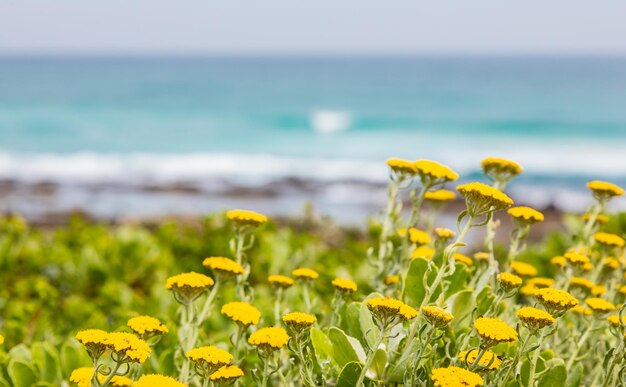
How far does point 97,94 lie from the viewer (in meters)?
60.1

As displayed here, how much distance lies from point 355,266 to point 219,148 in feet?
97.4

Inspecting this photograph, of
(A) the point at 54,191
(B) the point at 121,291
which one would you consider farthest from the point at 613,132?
(B) the point at 121,291

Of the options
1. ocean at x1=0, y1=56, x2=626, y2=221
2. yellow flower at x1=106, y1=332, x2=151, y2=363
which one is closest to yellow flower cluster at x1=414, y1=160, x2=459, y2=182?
yellow flower at x1=106, y1=332, x2=151, y2=363

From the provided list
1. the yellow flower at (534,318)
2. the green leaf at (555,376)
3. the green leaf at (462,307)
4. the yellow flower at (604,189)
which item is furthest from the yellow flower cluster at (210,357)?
the yellow flower at (604,189)

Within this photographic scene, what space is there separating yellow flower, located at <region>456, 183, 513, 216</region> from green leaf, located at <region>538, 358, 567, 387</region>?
1.89ft

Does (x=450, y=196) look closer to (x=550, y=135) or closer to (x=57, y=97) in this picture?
(x=550, y=135)

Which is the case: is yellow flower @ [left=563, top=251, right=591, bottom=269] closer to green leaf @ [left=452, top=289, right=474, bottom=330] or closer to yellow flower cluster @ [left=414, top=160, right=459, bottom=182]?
green leaf @ [left=452, top=289, right=474, bottom=330]

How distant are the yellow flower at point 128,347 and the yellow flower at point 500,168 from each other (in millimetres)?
1571

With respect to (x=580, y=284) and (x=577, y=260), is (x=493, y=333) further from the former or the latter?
(x=580, y=284)

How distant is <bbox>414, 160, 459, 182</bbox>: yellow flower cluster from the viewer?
8.60ft

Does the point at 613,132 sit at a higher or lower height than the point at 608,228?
lower

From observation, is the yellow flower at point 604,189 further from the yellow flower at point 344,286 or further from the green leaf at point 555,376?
the yellow flower at point 344,286

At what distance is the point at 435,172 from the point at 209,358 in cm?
103

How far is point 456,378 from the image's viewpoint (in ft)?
6.57
